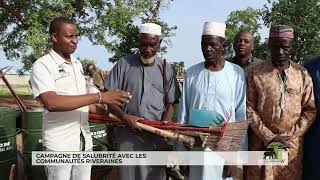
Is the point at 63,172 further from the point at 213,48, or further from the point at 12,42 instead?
the point at 12,42

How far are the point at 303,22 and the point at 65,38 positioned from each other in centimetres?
2063

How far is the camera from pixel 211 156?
364cm

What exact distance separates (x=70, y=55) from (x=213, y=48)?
1.08 metres

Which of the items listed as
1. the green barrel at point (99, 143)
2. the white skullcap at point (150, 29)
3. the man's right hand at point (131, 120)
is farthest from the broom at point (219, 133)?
the green barrel at point (99, 143)

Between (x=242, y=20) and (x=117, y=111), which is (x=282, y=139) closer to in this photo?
(x=117, y=111)

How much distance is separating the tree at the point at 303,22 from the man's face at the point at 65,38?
2009 cm

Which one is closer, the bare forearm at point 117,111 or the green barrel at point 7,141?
the bare forearm at point 117,111

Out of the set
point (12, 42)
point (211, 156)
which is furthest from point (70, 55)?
point (12, 42)

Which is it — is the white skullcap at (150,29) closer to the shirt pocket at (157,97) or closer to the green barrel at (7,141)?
the shirt pocket at (157,97)

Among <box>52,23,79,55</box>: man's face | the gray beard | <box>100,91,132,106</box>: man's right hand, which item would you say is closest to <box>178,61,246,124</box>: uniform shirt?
the gray beard

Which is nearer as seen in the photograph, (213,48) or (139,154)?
(213,48)

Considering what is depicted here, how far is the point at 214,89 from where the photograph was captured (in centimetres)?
362

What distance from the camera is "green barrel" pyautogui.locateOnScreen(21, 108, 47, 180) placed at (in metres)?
4.74

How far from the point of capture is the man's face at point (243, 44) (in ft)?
16.7
